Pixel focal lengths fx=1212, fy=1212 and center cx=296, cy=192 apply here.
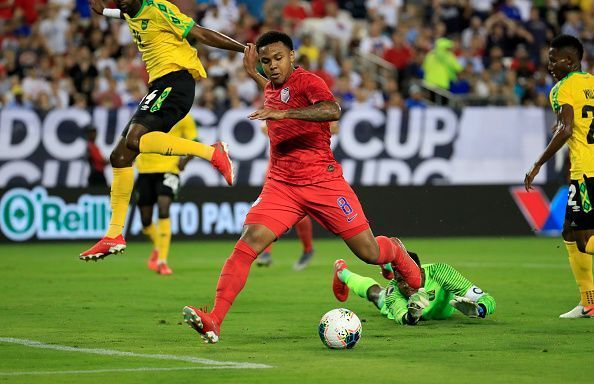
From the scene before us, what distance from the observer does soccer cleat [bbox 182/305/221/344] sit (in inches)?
336

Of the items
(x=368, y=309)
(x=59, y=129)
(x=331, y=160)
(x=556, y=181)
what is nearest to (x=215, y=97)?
(x=59, y=129)

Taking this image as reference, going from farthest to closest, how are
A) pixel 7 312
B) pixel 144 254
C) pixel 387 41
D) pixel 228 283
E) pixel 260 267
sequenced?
pixel 387 41 < pixel 144 254 < pixel 260 267 < pixel 7 312 < pixel 228 283

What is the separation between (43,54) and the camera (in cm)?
2403

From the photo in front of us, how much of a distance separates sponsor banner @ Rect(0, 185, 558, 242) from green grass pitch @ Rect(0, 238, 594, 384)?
4.56 meters

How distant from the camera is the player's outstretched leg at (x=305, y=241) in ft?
53.8

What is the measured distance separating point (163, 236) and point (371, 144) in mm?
7873

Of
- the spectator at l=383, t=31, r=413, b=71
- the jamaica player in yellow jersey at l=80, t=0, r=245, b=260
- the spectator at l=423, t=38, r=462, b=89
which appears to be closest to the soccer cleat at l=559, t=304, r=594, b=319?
the jamaica player in yellow jersey at l=80, t=0, r=245, b=260

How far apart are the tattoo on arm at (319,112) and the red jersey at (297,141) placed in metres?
0.34

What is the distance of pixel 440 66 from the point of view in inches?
1009

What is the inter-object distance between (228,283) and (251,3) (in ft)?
63.6

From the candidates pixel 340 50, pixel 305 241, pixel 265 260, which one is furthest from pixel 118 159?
pixel 340 50

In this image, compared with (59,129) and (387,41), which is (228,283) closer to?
(59,129)

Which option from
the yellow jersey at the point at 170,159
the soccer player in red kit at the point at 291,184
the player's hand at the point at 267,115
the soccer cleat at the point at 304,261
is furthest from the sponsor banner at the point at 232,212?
the player's hand at the point at 267,115

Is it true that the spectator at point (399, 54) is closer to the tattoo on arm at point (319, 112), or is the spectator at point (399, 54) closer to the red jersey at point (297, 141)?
the red jersey at point (297, 141)
